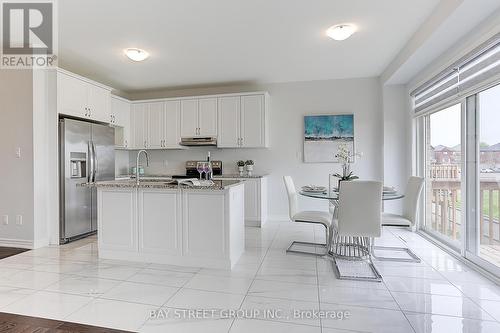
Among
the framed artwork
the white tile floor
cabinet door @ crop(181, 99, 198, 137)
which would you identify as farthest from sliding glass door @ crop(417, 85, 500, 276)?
cabinet door @ crop(181, 99, 198, 137)

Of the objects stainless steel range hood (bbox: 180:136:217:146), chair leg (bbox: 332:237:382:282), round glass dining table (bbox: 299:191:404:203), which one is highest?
stainless steel range hood (bbox: 180:136:217:146)

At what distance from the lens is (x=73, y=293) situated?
7.53 feet

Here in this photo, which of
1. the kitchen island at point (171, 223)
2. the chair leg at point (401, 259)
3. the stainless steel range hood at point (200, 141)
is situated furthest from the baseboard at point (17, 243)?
the chair leg at point (401, 259)

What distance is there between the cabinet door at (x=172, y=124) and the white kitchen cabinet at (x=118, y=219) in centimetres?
242

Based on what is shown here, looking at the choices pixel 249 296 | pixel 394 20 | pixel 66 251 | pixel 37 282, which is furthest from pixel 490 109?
pixel 66 251

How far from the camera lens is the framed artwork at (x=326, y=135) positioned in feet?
16.6

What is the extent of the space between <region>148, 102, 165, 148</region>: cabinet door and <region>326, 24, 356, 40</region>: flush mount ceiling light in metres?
3.62

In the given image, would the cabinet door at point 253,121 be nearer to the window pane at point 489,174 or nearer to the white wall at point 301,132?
the white wall at point 301,132

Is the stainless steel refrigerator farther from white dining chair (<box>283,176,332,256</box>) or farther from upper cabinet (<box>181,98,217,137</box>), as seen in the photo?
white dining chair (<box>283,176,332,256</box>)

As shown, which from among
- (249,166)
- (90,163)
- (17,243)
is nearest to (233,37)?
(249,166)

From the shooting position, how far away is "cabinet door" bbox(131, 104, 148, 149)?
5559mm

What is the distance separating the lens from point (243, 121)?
5.08m

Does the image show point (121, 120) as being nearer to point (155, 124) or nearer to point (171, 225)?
point (155, 124)

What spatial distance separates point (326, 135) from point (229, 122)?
6.16 ft
